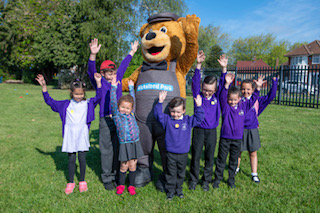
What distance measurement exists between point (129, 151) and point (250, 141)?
2.01 meters

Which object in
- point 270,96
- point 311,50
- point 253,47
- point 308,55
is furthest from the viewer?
point 253,47

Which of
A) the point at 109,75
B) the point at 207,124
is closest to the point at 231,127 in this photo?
the point at 207,124

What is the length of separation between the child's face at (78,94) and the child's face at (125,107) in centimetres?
66

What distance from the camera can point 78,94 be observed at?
351 centimetres

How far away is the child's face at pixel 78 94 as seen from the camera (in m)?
3.48

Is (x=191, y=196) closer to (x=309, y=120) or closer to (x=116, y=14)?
(x=309, y=120)

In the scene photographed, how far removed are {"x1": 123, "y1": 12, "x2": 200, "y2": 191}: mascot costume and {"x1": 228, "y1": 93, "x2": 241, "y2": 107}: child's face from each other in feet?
2.54

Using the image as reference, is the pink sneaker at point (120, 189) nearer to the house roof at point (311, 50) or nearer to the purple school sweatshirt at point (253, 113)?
the purple school sweatshirt at point (253, 113)

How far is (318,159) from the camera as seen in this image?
4.83 metres

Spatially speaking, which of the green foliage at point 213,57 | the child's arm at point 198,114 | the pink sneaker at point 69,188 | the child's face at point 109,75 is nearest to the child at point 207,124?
the child's arm at point 198,114

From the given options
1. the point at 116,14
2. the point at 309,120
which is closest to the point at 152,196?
the point at 309,120

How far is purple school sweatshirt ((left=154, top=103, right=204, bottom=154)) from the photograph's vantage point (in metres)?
3.21

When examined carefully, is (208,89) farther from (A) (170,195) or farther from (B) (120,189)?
(B) (120,189)

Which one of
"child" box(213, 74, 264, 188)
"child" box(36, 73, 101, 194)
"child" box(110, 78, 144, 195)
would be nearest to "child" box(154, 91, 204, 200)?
"child" box(110, 78, 144, 195)
